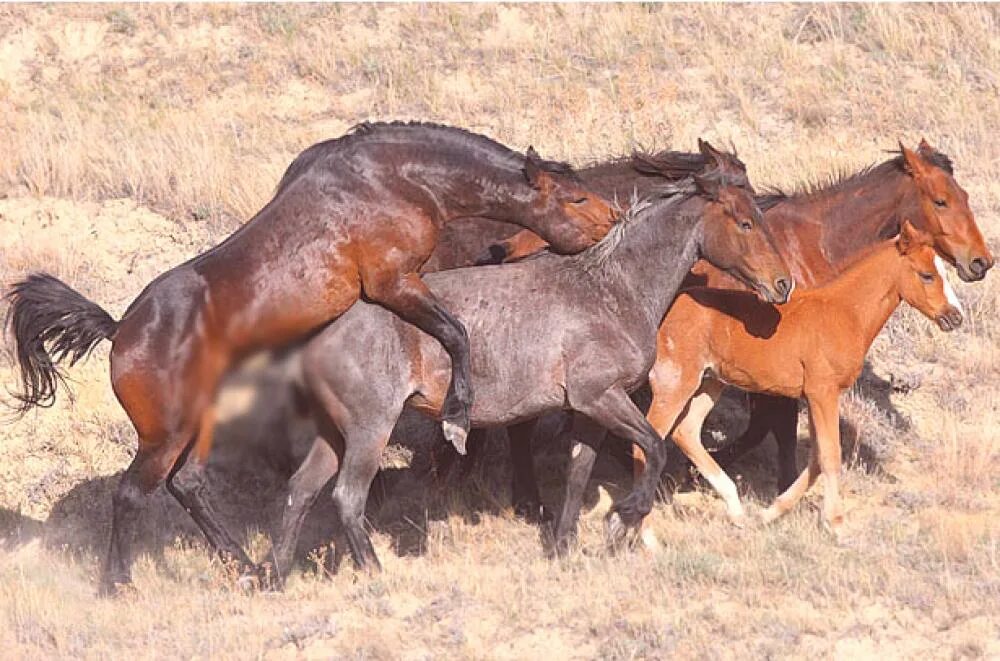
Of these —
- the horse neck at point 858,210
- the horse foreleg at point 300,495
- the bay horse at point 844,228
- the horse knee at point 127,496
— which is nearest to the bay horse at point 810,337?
the bay horse at point 844,228

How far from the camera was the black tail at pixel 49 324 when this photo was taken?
437 inches

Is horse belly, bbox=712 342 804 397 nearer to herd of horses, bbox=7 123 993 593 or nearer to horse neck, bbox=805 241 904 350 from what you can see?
herd of horses, bbox=7 123 993 593

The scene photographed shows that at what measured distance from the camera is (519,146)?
657 inches

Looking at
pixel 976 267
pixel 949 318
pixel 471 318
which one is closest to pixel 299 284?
pixel 471 318

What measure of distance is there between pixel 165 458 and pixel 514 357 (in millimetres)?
2088

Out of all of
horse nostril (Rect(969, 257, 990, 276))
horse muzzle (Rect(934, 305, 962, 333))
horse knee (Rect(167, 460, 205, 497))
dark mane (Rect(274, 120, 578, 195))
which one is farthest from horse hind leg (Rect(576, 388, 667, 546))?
horse nostril (Rect(969, 257, 990, 276))

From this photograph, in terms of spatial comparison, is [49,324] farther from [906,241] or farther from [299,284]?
[906,241]

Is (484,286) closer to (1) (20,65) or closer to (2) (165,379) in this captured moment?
(2) (165,379)

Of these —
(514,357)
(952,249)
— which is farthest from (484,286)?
(952,249)

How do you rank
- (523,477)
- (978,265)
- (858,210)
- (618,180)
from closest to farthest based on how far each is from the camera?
(978,265) < (858,210) < (523,477) < (618,180)

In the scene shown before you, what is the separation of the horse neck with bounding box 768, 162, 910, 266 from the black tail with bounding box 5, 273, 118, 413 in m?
4.44

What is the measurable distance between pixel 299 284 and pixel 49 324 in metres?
1.65

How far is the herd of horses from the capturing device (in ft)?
35.0

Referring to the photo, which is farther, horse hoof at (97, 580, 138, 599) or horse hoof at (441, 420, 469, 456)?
horse hoof at (97, 580, 138, 599)
